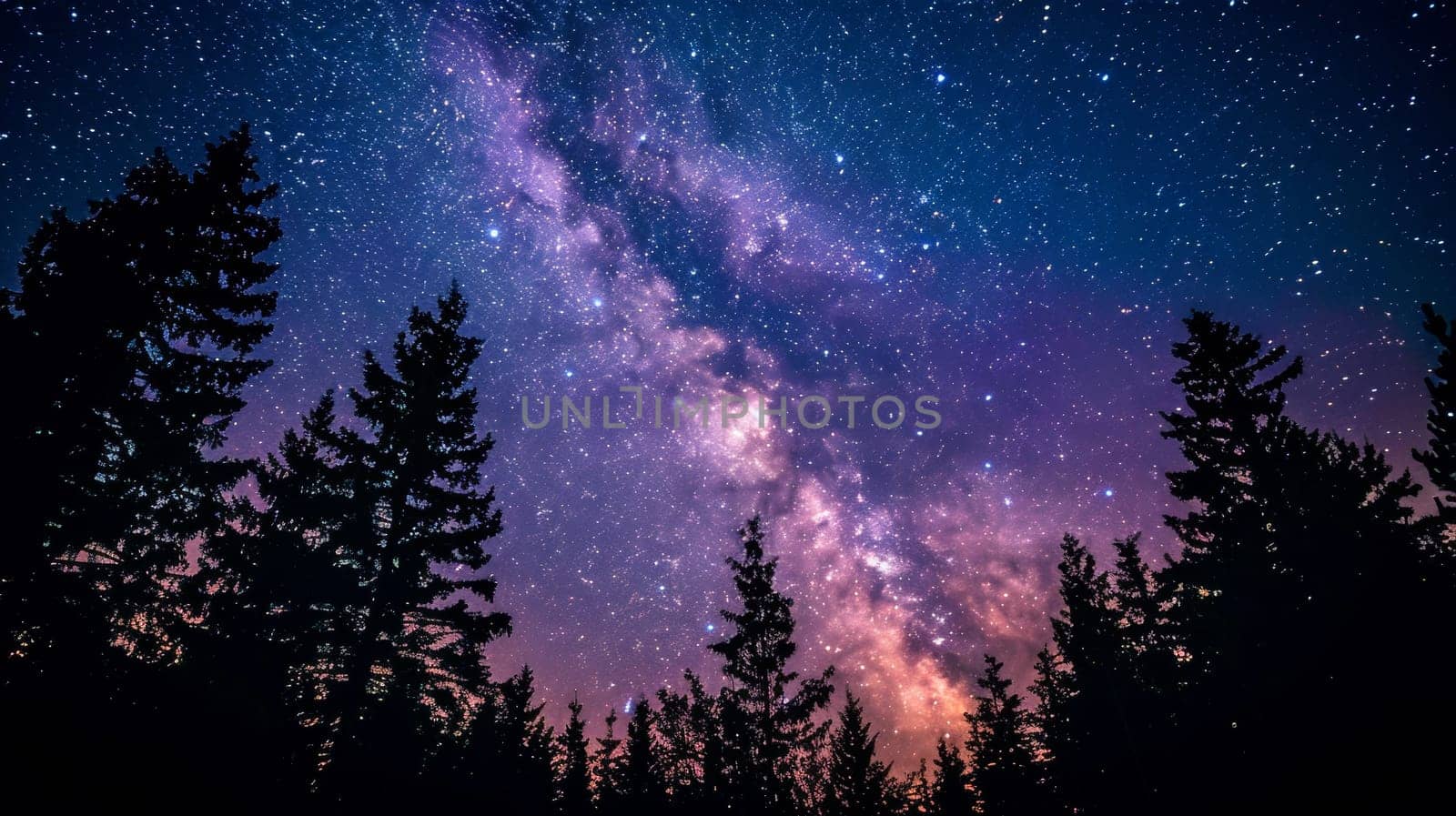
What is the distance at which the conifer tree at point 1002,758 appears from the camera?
1923cm

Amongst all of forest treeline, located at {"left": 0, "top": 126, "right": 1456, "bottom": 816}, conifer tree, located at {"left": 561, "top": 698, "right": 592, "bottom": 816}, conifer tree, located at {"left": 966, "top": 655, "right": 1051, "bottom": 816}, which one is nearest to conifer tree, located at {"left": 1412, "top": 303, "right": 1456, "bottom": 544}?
forest treeline, located at {"left": 0, "top": 126, "right": 1456, "bottom": 816}

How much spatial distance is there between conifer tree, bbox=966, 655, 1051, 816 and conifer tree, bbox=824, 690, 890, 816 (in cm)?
479

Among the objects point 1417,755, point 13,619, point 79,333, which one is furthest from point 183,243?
point 1417,755

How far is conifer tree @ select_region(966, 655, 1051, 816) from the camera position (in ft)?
63.1

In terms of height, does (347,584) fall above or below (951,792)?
above

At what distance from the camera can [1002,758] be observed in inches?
1037

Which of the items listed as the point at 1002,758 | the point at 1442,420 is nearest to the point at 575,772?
the point at 1002,758

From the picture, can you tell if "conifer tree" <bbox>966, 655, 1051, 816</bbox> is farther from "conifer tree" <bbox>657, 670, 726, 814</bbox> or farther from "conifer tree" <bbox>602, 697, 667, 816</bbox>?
"conifer tree" <bbox>602, 697, 667, 816</bbox>

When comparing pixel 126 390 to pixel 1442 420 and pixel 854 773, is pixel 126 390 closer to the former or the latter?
pixel 854 773

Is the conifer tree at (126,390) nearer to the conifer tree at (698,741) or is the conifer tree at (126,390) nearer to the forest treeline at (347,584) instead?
the forest treeline at (347,584)

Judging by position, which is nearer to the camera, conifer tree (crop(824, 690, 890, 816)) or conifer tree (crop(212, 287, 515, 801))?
conifer tree (crop(212, 287, 515, 801))

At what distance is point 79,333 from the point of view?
8.23 metres

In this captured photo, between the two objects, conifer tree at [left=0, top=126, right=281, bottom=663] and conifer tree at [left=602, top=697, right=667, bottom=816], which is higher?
conifer tree at [left=0, top=126, right=281, bottom=663]

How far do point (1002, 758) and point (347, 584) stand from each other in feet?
102
